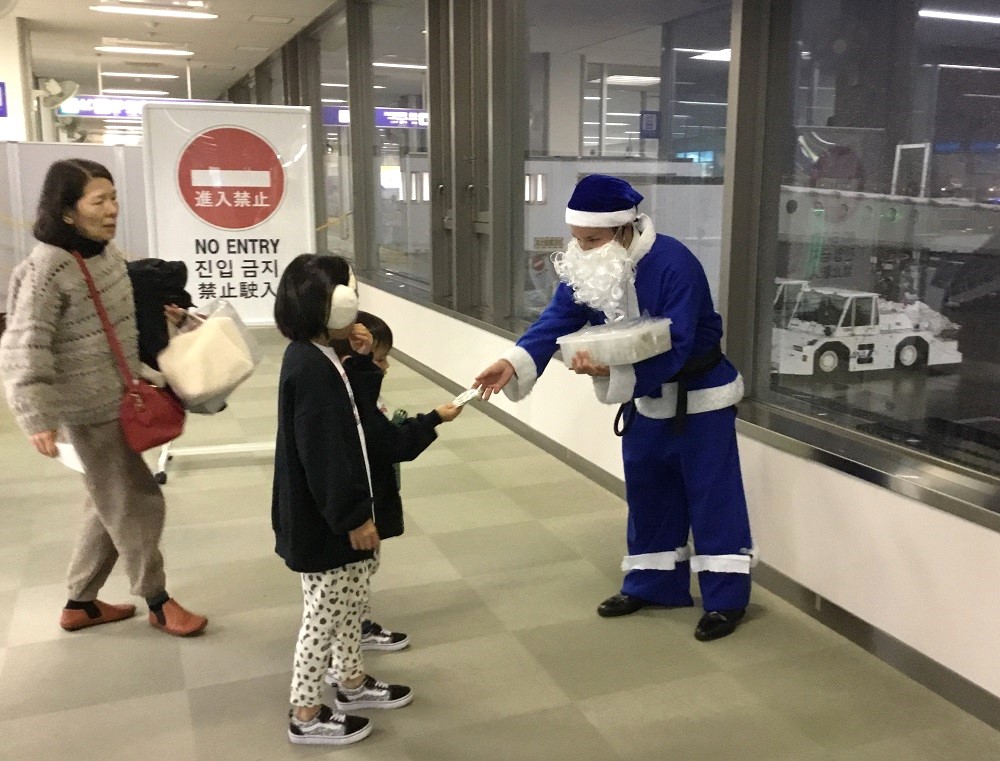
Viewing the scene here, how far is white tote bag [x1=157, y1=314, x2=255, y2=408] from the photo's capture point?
2.68 meters

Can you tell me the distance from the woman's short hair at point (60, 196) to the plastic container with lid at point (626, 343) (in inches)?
56.6

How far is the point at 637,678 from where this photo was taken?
8.49ft

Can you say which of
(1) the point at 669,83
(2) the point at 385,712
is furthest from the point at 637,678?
(1) the point at 669,83

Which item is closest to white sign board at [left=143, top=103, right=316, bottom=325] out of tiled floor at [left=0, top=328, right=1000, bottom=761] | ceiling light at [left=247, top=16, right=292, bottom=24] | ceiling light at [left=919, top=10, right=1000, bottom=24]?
tiled floor at [left=0, top=328, right=1000, bottom=761]

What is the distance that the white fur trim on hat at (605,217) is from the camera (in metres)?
2.67

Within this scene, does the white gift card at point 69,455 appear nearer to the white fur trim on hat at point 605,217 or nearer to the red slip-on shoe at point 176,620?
the red slip-on shoe at point 176,620

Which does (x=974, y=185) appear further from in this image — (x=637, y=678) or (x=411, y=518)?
(x=411, y=518)

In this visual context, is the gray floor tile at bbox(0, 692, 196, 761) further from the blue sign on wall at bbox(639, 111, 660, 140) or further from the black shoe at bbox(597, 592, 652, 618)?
the blue sign on wall at bbox(639, 111, 660, 140)

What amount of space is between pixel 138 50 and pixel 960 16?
34.3 feet

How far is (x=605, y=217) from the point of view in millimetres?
2672

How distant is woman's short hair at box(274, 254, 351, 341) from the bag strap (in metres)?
0.75

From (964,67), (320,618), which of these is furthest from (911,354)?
(320,618)

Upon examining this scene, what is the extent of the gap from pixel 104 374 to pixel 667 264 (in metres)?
1.68

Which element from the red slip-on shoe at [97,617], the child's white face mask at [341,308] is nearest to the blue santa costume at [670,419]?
the child's white face mask at [341,308]
